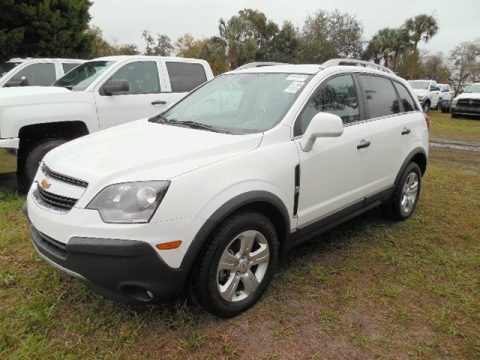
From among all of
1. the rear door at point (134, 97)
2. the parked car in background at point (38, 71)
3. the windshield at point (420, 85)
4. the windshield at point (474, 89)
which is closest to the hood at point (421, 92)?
the windshield at point (420, 85)

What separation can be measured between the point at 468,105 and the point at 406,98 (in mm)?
15139

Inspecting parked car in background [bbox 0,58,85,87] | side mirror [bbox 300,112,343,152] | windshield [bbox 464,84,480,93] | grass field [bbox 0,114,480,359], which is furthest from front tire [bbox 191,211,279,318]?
windshield [bbox 464,84,480,93]

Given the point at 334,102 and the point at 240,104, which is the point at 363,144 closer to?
the point at 334,102

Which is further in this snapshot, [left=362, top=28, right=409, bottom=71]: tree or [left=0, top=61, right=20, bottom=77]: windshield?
[left=362, top=28, right=409, bottom=71]: tree

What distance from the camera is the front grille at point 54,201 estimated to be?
7.84ft

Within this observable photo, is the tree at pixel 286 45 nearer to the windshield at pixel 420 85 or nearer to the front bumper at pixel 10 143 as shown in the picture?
the windshield at pixel 420 85

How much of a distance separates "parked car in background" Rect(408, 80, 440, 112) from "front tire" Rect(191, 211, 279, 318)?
1768cm

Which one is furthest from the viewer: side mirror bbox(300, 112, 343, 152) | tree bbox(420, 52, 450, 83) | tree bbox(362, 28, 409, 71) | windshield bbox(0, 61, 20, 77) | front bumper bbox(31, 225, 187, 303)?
tree bbox(420, 52, 450, 83)

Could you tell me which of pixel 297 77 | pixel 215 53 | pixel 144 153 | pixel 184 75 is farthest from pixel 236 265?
pixel 215 53

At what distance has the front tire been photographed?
8.14 feet

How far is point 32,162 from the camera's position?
4.83 meters

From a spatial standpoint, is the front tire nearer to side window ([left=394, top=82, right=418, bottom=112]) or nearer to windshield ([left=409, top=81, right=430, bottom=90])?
side window ([left=394, top=82, right=418, bottom=112])

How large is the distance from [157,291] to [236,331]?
0.65 m

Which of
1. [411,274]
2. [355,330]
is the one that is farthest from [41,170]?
[411,274]
